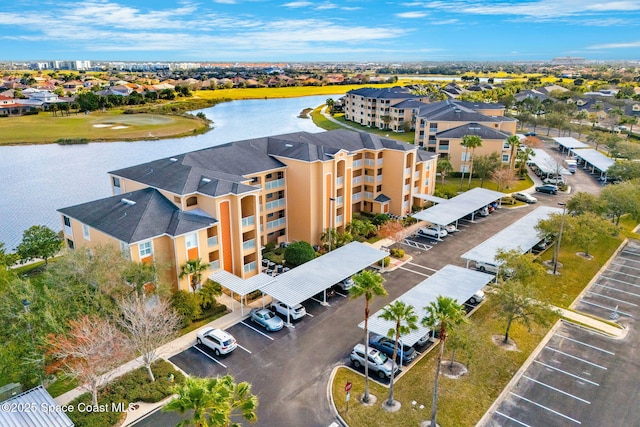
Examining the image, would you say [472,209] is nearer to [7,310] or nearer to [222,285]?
[222,285]

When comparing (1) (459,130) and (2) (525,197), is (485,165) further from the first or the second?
(1) (459,130)

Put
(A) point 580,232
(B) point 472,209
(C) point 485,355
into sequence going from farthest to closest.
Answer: (B) point 472,209, (A) point 580,232, (C) point 485,355

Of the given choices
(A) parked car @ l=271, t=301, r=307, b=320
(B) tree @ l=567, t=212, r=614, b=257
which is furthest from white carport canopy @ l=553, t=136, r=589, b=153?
(A) parked car @ l=271, t=301, r=307, b=320

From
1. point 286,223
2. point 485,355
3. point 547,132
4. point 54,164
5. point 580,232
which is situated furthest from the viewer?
point 547,132

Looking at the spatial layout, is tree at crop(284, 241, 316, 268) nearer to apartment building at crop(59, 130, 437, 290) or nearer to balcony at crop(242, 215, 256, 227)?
apartment building at crop(59, 130, 437, 290)

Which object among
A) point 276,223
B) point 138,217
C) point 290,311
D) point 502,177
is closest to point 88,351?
point 138,217

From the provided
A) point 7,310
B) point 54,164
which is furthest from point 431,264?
point 54,164
